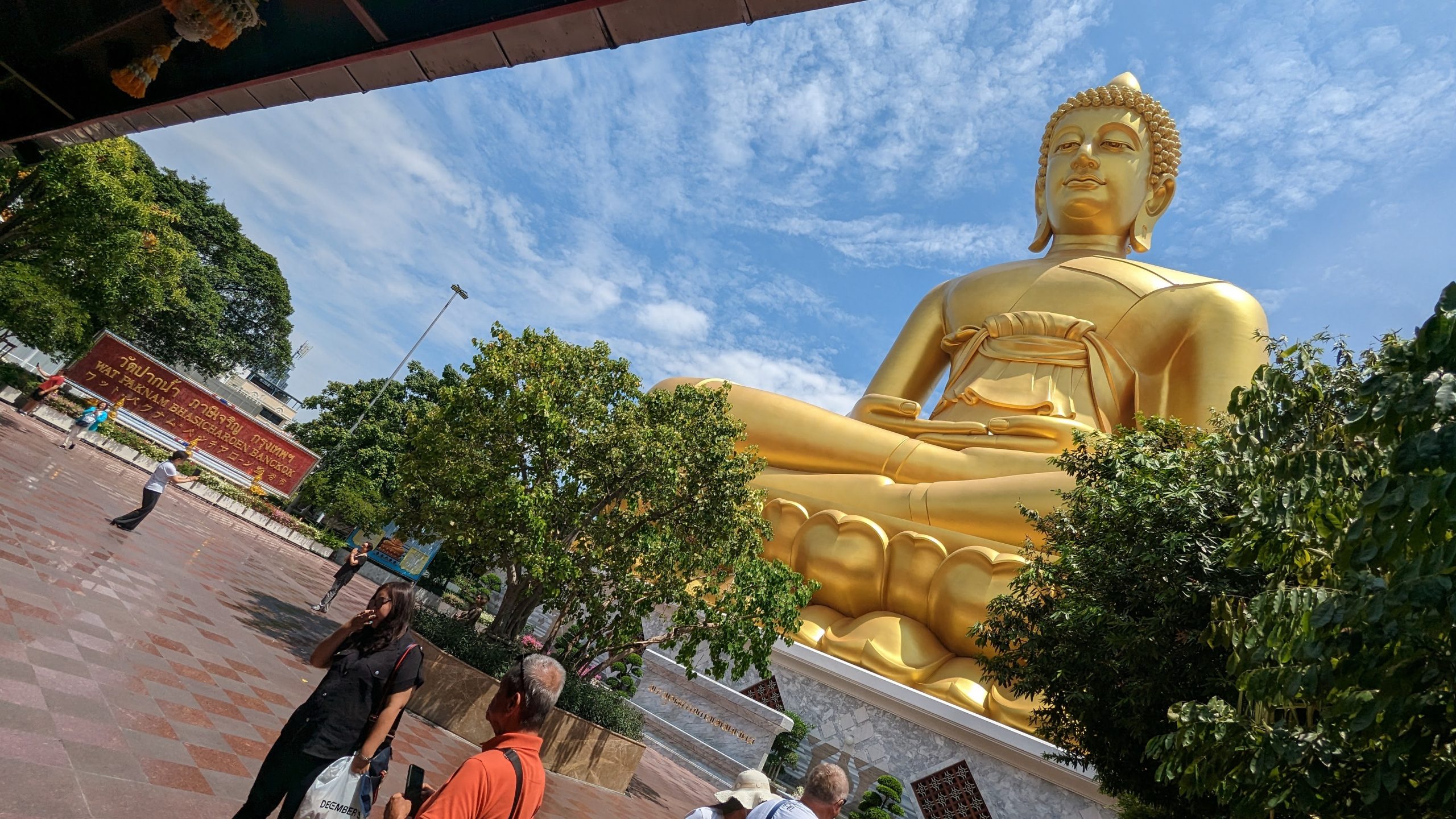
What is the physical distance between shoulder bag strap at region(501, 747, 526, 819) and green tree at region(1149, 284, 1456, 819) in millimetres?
1839

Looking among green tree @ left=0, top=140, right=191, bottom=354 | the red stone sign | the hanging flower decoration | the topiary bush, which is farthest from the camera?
the red stone sign

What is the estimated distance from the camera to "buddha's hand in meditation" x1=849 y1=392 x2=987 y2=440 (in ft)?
34.5

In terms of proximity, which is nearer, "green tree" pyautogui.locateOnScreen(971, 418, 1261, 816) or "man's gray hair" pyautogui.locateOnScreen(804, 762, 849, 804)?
"man's gray hair" pyautogui.locateOnScreen(804, 762, 849, 804)

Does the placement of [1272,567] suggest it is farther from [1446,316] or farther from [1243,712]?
[1446,316]

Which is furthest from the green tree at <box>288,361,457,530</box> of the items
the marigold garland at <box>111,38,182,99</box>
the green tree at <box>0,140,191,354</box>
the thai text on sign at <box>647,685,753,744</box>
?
the marigold garland at <box>111,38,182,99</box>

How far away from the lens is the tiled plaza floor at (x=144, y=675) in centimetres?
281

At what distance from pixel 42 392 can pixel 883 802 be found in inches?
713

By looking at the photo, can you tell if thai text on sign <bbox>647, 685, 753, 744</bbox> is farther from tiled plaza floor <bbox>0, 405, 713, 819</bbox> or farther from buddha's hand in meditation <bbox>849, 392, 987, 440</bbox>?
buddha's hand in meditation <bbox>849, 392, 987, 440</bbox>

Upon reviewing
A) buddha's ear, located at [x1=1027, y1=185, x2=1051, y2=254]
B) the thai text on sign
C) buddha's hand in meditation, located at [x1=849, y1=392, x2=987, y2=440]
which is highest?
buddha's ear, located at [x1=1027, y1=185, x2=1051, y2=254]

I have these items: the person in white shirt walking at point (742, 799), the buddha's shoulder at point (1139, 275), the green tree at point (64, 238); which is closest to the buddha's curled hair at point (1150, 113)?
the buddha's shoulder at point (1139, 275)

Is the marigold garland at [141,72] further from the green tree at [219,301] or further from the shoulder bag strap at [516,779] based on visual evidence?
the green tree at [219,301]

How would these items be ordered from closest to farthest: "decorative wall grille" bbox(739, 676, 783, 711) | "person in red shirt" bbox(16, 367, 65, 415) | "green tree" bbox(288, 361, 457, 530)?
"decorative wall grille" bbox(739, 676, 783, 711)
"person in red shirt" bbox(16, 367, 65, 415)
"green tree" bbox(288, 361, 457, 530)

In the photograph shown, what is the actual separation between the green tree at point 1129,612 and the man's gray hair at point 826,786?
2.89 m

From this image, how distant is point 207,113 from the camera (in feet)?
10.3
